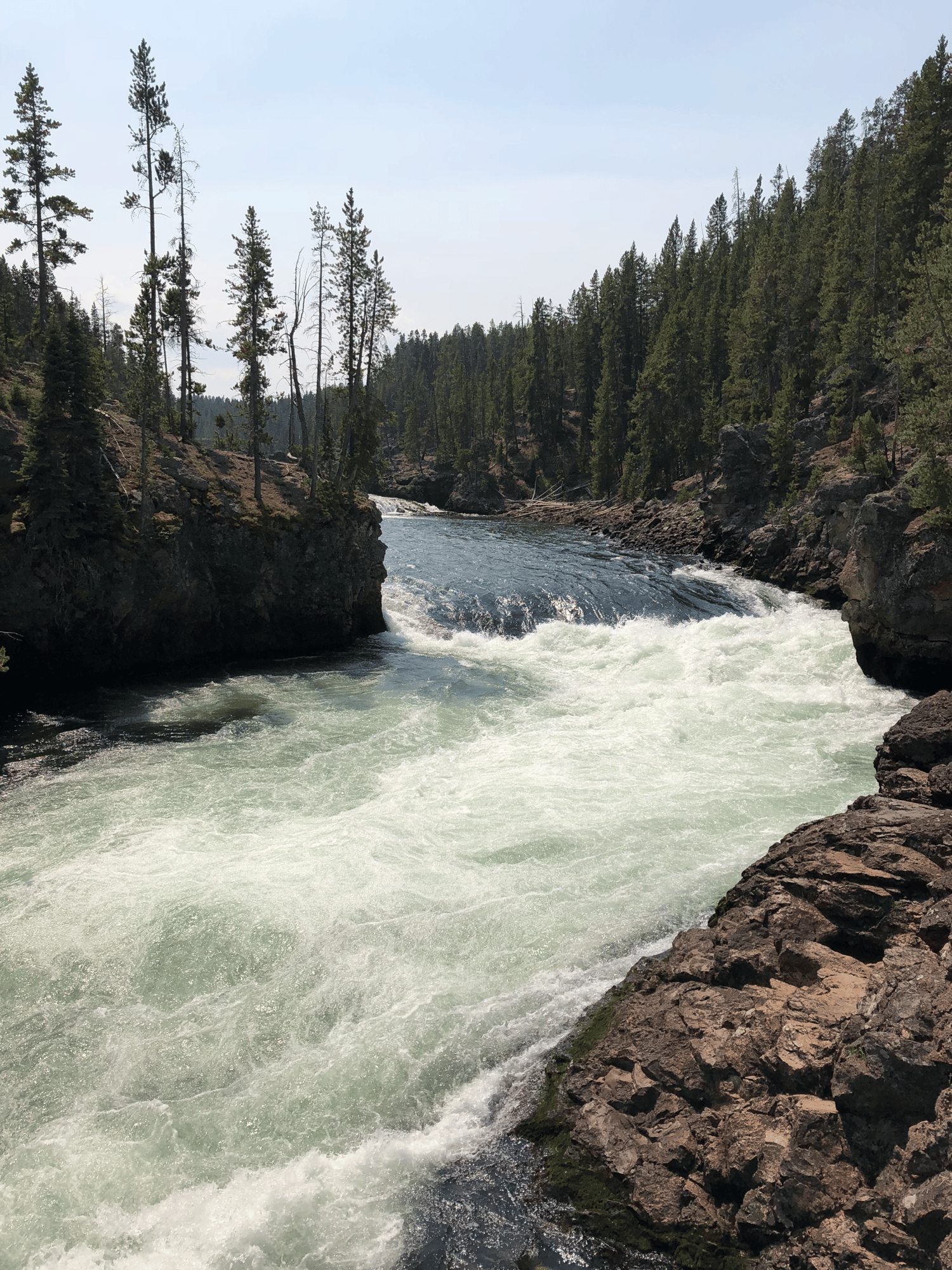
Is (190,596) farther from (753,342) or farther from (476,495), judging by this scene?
(476,495)

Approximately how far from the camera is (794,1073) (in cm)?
636

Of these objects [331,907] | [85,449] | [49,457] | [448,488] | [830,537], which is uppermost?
[448,488]

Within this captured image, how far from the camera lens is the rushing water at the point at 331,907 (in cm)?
688

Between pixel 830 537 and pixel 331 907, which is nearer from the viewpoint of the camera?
pixel 331 907

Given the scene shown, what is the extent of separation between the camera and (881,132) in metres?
70.8

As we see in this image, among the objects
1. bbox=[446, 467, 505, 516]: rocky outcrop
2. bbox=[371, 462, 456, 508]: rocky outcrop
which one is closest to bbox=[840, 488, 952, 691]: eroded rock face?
bbox=[446, 467, 505, 516]: rocky outcrop

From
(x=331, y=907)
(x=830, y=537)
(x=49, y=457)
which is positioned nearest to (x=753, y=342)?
(x=830, y=537)

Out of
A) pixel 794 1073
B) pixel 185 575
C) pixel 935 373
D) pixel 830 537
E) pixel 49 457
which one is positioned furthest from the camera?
pixel 830 537

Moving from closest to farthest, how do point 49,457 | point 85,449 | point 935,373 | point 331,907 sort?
point 331,907 → point 49,457 → point 85,449 → point 935,373

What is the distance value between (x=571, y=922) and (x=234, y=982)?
15.5 ft

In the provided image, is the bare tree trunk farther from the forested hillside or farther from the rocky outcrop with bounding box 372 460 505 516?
the rocky outcrop with bounding box 372 460 505 516

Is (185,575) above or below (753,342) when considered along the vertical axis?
below

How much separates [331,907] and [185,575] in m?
14.7

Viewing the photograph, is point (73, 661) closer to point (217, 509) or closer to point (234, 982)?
point (217, 509)
